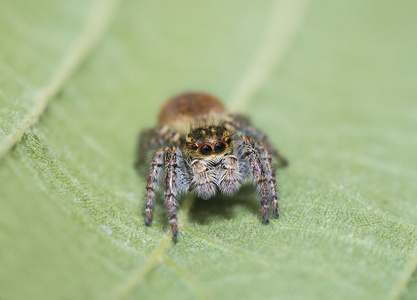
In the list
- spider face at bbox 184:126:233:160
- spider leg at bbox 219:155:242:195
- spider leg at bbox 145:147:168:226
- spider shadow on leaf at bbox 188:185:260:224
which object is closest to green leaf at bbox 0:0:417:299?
spider shadow on leaf at bbox 188:185:260:224

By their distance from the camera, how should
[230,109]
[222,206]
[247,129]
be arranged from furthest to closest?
[230,109]
[247,129]
[222,206]

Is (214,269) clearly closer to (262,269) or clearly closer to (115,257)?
(262,269)

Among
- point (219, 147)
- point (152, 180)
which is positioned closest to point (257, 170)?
point (219, 147)

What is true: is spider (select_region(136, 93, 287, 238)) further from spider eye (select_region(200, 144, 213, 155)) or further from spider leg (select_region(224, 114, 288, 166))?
spider leg (select_region(224, 114, 288, 166))

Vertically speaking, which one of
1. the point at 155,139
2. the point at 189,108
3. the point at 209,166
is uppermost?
the point at 189,108

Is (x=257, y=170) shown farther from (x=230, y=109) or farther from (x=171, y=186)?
(x=230, y=109)

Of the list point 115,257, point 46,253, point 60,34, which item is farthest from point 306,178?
point 60,34
